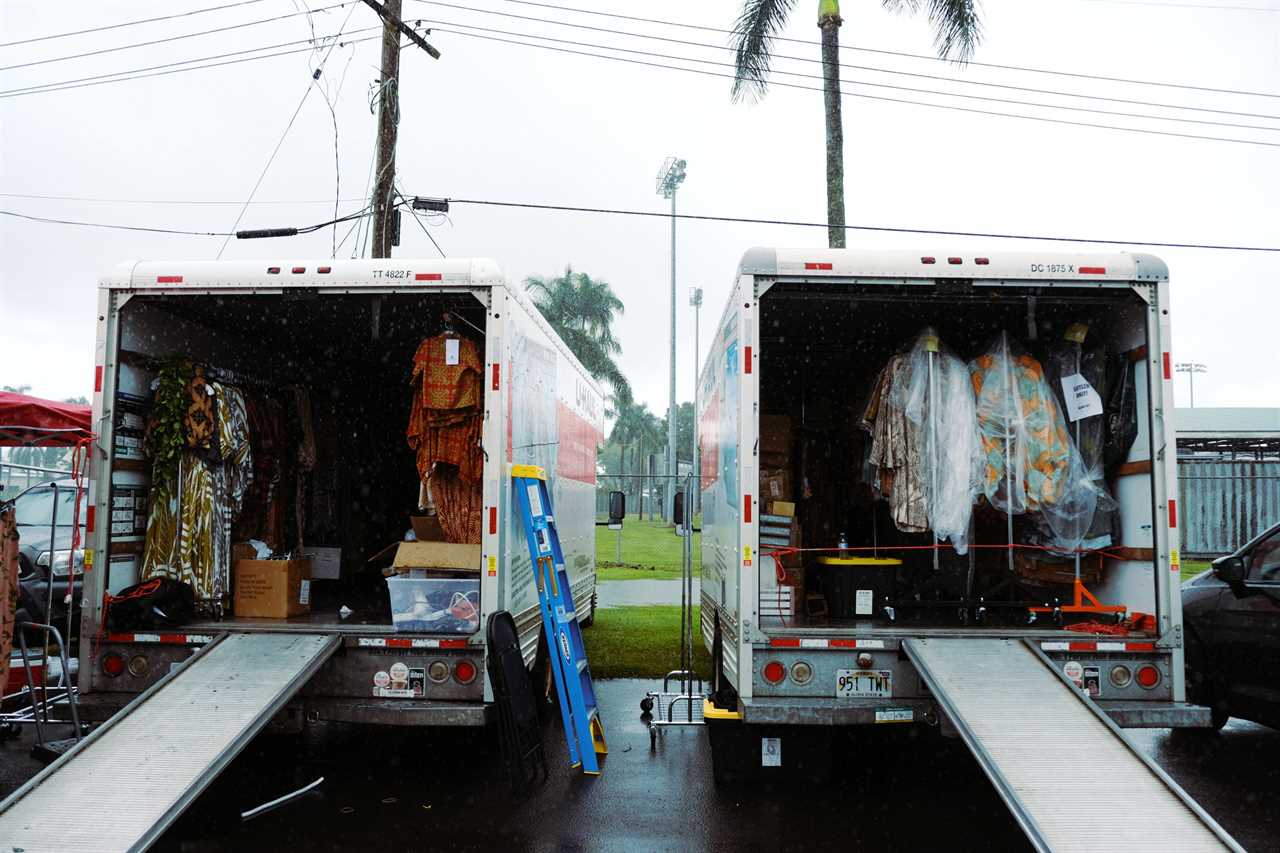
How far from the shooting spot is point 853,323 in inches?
278

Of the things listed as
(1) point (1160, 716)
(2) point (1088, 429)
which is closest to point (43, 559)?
(2) point (1088, 429)

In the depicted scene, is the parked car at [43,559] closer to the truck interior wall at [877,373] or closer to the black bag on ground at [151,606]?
the black bag on ground at [151,606]

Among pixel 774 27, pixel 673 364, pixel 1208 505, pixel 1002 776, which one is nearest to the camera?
pixel 1002 776

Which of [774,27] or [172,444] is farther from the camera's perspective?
[774,27]

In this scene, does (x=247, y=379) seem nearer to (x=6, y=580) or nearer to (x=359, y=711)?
(x=6, y=580)

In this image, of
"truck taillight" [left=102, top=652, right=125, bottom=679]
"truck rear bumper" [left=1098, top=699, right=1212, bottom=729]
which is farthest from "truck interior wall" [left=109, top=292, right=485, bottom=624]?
"truck rear bumper" [left=1098, top=699, right=1212, bottom=729]

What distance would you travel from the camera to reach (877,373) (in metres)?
7.67

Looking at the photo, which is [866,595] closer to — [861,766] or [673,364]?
[861,766]

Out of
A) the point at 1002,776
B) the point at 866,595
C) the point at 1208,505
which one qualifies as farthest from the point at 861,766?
the point at 1208,505

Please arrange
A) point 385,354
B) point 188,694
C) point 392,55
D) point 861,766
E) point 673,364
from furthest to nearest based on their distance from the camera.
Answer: point 673,364
point 392,55
point 385,354
point 861,766
point 188,694

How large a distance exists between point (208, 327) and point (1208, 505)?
64.6 ft

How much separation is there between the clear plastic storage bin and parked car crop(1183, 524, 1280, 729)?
4.58 metres

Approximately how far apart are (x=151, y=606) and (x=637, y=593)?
430 inches

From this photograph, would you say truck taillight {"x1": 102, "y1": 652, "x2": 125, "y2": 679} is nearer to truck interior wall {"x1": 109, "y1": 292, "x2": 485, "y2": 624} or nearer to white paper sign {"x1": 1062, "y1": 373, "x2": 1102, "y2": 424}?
truck interior wall {"x1": 109, "y1": 292, "x2": 485, "y2": 624}
